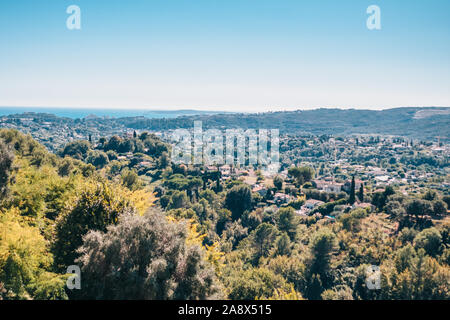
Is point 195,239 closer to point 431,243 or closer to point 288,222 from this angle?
point 431,243

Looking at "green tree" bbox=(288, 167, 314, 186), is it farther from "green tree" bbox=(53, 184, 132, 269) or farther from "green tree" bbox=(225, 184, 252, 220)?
"green tree" bbox=(53, 184, 132, 269)

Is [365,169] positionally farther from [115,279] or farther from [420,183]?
[115,279]

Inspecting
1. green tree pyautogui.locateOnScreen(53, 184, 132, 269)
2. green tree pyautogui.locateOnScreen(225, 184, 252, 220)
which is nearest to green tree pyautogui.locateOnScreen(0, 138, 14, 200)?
green tree pyautogui.locateOnScreen(53, 184, 132, 269)

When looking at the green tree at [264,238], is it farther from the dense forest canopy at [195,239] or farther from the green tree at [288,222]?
the green tree at [288,222]

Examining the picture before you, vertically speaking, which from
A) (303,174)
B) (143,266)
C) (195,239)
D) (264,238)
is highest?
(143,266)

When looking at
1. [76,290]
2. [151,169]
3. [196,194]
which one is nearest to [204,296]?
[76,290]

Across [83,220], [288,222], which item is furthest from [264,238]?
[83,220]

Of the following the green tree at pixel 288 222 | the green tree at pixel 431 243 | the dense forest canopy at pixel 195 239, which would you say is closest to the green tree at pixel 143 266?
the dense forest canopy at pixel 195 239

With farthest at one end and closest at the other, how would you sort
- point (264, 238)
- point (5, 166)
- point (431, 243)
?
point (264, 238) → point (431, 243) → point (5, 166)

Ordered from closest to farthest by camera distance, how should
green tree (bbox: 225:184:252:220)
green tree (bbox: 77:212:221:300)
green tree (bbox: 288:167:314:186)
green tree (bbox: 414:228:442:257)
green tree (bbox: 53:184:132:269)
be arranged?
green tree (bbox: 77:212:221:300) → green tree (bbox: 53:184:132:269) → green tree (bbox: 414:228:442:257) → green tree (bbox: 225:184:252:220) → green tree (bbox: 288:167:314:186)

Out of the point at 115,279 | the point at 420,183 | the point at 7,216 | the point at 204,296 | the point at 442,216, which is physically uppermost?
the point at 7,216

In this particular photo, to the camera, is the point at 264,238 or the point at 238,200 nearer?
the point at 264,238
